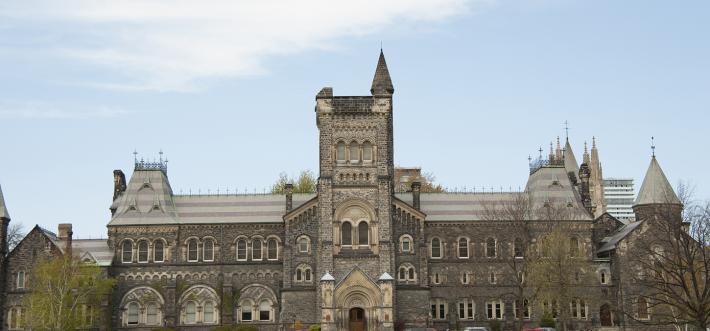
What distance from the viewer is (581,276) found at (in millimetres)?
81812

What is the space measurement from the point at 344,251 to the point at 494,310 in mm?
14134

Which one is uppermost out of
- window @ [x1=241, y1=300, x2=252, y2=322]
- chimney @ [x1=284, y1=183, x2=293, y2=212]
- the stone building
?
chimney @ [x1=284, y1=183, x2=293, y2=212]

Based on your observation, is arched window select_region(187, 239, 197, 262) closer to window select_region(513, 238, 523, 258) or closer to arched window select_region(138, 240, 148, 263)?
arched window select_region(138, 240, 148, 263)

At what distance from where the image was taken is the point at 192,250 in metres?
85.2

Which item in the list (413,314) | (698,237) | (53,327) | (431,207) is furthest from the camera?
(431,207)

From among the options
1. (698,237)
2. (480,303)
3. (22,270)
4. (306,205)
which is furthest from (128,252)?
(698,237)

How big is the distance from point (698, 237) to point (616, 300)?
872 inches

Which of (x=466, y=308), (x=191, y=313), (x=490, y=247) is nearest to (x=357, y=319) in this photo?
(x=466, y=308)

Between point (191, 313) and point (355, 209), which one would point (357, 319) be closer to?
point (355, 209)

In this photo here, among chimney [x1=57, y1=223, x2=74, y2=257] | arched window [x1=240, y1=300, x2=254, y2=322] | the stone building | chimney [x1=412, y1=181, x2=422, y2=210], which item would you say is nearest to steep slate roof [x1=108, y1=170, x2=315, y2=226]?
the stone building

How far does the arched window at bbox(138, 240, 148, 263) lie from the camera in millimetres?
84625

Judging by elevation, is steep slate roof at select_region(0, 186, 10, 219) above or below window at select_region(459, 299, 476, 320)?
above

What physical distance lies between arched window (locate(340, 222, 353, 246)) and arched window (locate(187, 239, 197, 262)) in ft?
43.4

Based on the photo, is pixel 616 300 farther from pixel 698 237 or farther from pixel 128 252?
pixel 128 252
